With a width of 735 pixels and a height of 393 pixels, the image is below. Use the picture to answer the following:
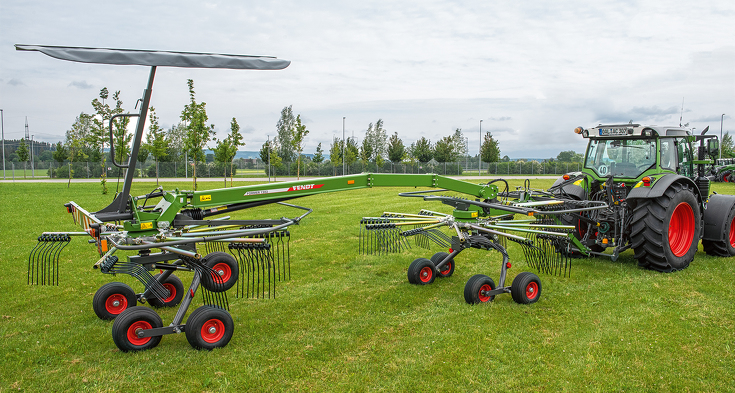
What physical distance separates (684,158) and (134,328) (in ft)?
29.9

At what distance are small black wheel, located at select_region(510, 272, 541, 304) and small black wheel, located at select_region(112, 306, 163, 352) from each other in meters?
4.28

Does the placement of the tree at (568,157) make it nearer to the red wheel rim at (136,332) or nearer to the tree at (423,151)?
the tree at (423,151)

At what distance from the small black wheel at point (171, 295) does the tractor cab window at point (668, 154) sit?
794 centimetres

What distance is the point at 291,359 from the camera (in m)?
4.65

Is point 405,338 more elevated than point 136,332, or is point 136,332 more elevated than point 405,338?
point 136,332

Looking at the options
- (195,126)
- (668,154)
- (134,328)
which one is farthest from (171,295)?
(195,126)

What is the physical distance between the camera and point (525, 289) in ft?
20.0

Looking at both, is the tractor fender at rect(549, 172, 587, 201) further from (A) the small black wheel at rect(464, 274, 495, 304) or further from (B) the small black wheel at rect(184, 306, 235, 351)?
(B) the small black wheel at rect(184, 306, 235, 351)

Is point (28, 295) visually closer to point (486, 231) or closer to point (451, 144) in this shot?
point (486, 231)

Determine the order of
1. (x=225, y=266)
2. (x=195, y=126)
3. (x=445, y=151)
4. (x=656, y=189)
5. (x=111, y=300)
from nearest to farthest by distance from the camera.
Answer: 1. (x=111, y=300)
2. (x=225, y=266)
3. (x=656, y=189)
4. (x=195, y=126)
5. (x=445, y=151)

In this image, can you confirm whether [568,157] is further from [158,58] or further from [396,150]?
[158,58]

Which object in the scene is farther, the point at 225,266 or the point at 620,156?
the point at 620,156

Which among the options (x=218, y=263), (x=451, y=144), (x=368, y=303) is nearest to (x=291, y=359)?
(x=368, y=303)

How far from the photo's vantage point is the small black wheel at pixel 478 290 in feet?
19.8
